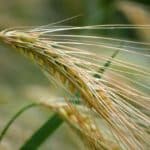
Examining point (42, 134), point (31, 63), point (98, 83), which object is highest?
point (98, 83)

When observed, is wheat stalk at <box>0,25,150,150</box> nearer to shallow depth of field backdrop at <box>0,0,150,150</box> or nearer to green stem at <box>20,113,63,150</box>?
green stem at <box>20,113,63,150</box>

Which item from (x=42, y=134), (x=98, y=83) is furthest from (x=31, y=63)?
(x=98, y=83)

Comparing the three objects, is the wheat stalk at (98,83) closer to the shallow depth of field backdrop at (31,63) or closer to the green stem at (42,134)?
the green stem at (42,134)

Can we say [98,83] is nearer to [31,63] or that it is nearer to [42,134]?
[42,134]

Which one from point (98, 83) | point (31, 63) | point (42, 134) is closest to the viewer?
point (98, 83)

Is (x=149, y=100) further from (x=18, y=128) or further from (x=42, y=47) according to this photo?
(x=18, y=128)

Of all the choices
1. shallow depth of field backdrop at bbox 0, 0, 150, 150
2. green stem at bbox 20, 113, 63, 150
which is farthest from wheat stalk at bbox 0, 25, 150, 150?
shallow depth of field backdrop at bbox 0, 0, 150, 150

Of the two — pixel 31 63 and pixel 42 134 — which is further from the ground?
pixel 42 134

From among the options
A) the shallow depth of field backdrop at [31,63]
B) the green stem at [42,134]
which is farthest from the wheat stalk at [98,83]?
the shallow depth of field backdrop at [31,63]

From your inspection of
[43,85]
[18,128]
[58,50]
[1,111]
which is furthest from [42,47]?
[43,85]
